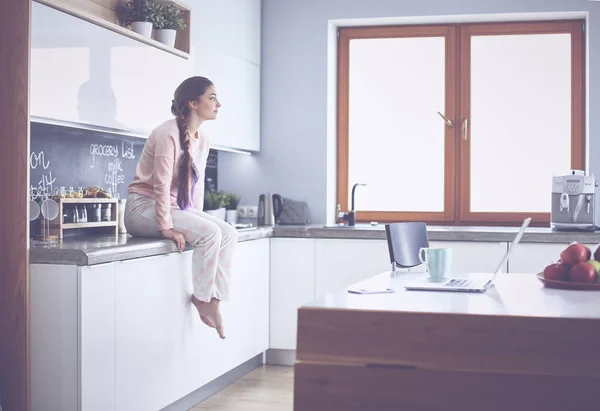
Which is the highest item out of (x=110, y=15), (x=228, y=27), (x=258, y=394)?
(x=228, y=27)

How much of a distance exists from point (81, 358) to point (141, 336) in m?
0.39

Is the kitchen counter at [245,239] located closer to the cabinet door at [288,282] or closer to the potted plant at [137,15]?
the cabinet door at [288,282]

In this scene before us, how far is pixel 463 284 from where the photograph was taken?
2.34m

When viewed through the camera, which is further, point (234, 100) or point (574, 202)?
point (234, 100)

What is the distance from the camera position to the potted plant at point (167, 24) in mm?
3627

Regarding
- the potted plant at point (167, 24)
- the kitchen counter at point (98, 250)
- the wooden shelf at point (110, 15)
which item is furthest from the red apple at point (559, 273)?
the potted plant at point (167, 24)

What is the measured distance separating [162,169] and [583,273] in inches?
63.8

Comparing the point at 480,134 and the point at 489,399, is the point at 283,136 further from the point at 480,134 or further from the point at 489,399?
the point at 489,399

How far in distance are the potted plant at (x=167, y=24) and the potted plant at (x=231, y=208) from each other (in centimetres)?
132

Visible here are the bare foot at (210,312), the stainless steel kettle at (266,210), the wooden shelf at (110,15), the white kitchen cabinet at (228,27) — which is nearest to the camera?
the wooden shelf at (110,15)

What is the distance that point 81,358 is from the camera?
2604mm

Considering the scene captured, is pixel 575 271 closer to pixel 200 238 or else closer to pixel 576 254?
pixel 576 254

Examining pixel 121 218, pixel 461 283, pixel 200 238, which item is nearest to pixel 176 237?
pixel 200 238

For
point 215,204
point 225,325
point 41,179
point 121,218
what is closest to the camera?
point 41,179
